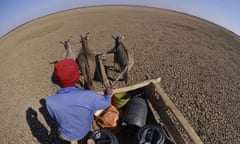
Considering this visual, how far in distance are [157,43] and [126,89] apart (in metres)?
6.04

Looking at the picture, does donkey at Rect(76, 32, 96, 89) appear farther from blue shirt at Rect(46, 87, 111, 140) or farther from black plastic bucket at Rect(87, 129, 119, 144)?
blue shirt at Rect(46, 87, 111, 140)

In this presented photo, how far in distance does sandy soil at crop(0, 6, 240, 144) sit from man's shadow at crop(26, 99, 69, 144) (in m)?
0.02

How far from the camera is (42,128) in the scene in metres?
6.95

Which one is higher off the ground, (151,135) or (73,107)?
(73,107)

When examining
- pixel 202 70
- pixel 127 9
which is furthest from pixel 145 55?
pixel 127 9

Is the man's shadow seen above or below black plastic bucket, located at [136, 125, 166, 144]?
below

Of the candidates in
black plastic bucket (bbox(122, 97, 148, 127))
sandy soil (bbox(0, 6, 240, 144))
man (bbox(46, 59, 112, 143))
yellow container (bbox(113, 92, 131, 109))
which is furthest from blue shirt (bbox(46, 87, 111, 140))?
sandy soil (bbox(0, 6, 240, 144))

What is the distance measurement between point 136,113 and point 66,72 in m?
1.76

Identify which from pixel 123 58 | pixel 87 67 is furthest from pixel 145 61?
pixel 87 67

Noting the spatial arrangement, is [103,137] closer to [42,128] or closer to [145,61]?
[42,128]

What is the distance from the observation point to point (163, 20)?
13.3m

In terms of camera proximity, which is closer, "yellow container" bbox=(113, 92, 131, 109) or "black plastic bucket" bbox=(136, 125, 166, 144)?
"black plastic bucket" bbox=(136, 125, 166, 144)

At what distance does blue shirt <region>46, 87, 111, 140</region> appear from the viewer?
140 inches

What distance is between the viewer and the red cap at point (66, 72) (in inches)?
136
